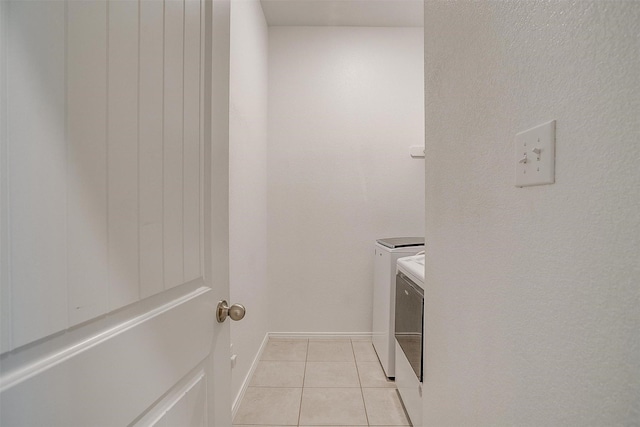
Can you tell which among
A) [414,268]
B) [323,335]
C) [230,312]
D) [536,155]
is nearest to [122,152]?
[230,312]

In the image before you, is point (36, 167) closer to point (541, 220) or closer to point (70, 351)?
point (70, 351)

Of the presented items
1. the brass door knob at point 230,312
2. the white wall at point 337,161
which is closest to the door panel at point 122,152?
the brass door knob at point 230,312

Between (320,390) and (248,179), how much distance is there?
1489mm

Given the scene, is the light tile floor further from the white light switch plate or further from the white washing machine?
the white light switch plate

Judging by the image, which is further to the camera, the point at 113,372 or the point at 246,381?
the point at 246,381

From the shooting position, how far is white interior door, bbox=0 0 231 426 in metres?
0.37

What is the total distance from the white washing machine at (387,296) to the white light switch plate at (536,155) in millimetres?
1619

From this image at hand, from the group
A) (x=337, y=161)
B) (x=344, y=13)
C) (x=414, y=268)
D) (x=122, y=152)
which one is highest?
(x=344, y=13)

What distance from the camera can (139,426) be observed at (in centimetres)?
55

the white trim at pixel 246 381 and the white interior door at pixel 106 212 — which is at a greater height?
the white interior door at pixel 106 212

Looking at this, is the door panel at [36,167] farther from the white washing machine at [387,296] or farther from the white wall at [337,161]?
the white wall at [337,161]

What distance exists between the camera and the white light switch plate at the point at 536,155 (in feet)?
1.92

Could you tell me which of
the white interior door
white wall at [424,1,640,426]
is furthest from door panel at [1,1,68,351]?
white wall at [424,1,640,426]

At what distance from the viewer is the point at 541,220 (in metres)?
0.62
